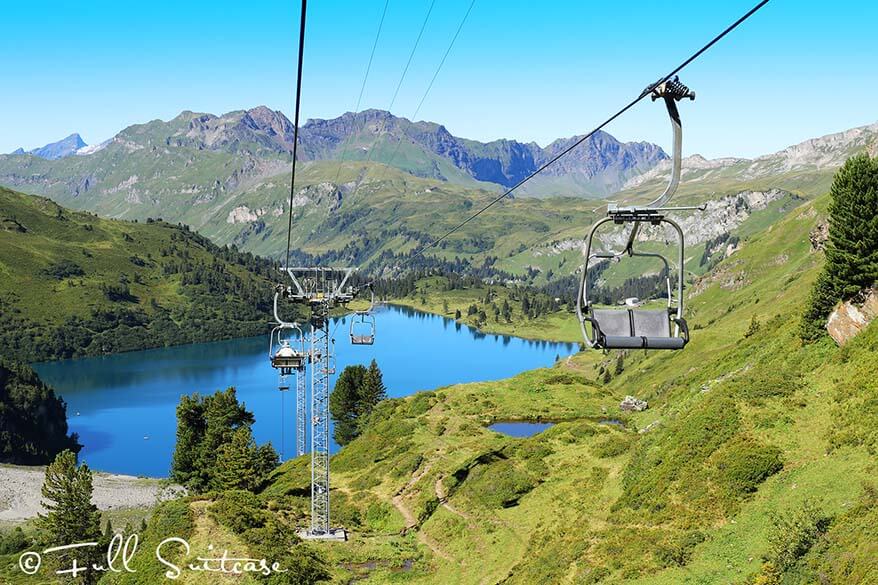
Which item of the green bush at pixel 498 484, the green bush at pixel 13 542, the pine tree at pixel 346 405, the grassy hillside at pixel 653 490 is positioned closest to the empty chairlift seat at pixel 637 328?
the grassy hillside at pixel 653 490

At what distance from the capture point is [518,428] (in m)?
73.2

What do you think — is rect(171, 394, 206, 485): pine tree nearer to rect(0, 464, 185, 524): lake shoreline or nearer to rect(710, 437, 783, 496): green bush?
rect(0, 464, 185, 524): lake shoreline

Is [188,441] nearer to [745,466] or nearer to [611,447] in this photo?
[611,447]

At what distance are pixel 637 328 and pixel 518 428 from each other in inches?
2171

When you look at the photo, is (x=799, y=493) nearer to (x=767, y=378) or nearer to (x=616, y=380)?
(x=767, y=378)

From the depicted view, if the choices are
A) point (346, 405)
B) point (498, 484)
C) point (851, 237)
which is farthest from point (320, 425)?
point (346, 405)

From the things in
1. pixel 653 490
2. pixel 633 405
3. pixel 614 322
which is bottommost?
pixel 633 405

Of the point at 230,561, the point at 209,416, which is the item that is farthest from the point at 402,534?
the point at 209,416

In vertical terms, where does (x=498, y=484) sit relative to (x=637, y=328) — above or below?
below

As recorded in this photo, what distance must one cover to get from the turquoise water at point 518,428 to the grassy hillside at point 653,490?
2374 millimetres

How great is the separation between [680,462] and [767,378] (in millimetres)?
9634

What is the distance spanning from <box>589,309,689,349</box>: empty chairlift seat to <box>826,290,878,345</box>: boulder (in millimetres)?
29657

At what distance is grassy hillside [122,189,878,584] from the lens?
28516mm

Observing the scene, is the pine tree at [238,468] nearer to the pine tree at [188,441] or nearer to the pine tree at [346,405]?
the pine tree at [188,441]
